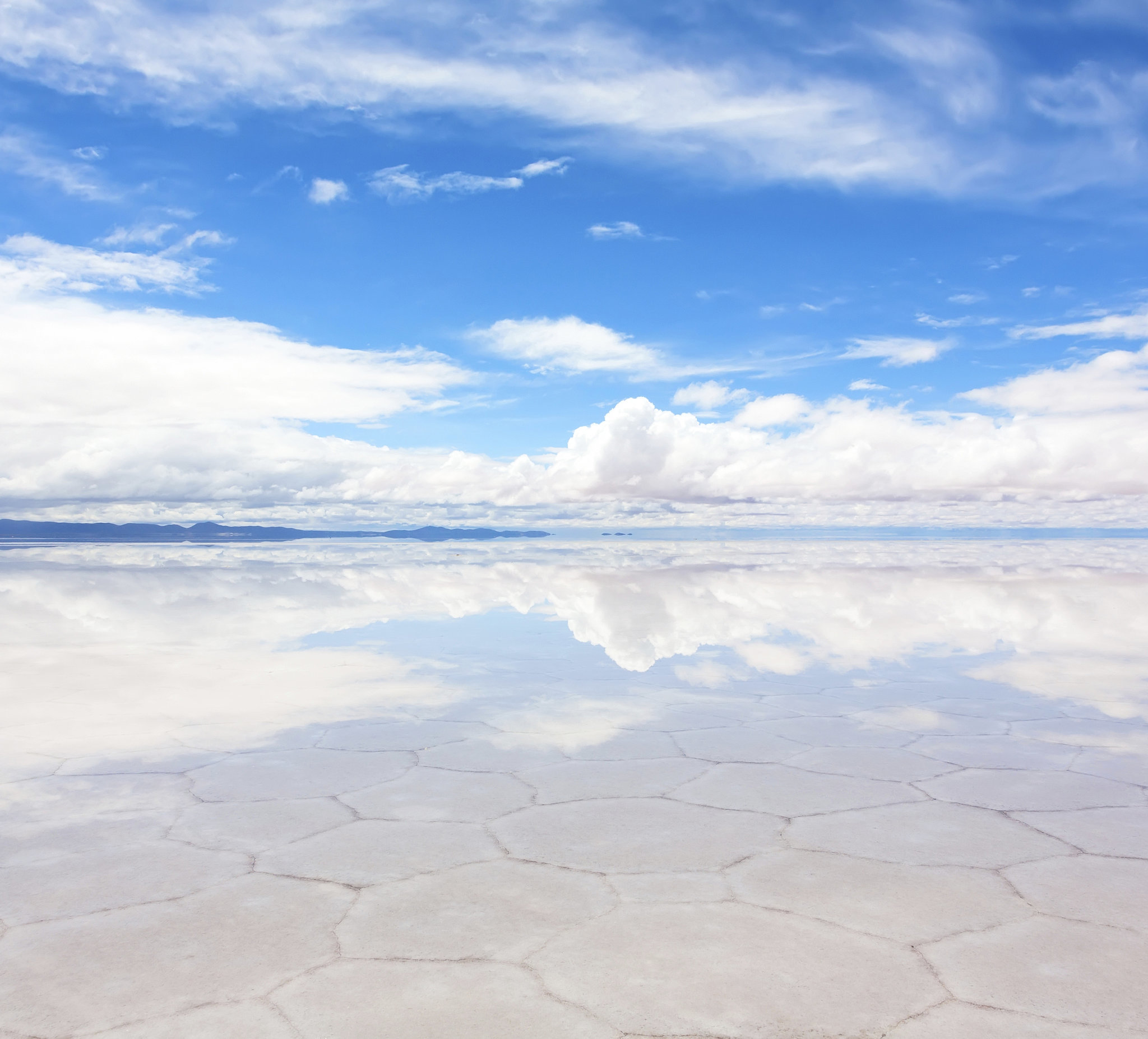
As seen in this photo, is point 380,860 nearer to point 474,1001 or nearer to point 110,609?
point 474,1001

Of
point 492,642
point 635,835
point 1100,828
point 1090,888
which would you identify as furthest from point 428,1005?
point 492,642

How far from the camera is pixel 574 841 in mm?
3133

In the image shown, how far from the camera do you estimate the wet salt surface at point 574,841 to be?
2123mm

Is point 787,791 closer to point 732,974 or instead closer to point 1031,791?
point 1031,791

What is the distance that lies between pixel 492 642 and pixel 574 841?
4.97 m

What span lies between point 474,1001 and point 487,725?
281 cm

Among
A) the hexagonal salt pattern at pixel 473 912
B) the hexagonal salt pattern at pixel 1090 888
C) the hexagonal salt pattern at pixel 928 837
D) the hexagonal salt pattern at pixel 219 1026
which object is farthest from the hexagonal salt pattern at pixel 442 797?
the hexagonal salt pattern at pixel 1090 888

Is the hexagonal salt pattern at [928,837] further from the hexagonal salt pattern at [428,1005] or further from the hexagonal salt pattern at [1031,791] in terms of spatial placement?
the hexagonal salt pattern at [428,1005]

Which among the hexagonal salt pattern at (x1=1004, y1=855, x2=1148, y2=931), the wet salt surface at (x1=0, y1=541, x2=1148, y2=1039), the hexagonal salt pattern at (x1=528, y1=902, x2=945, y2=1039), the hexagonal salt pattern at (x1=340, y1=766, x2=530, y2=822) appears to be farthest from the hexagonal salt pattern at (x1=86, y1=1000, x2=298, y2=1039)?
the hexagonal salt pattern at (x1=1004, y1=855, x2=1148, y2=931)

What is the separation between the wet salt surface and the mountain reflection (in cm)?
6

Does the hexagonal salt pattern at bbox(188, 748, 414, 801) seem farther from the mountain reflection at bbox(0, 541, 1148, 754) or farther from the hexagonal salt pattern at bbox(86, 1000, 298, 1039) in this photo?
the hexagonal salt pattern at bbox(86, 1000, 298, 1039)

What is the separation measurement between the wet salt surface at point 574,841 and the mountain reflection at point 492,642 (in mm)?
62

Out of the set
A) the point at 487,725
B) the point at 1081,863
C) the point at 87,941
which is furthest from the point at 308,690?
the point at 1081,863

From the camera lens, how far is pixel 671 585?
1428cm
